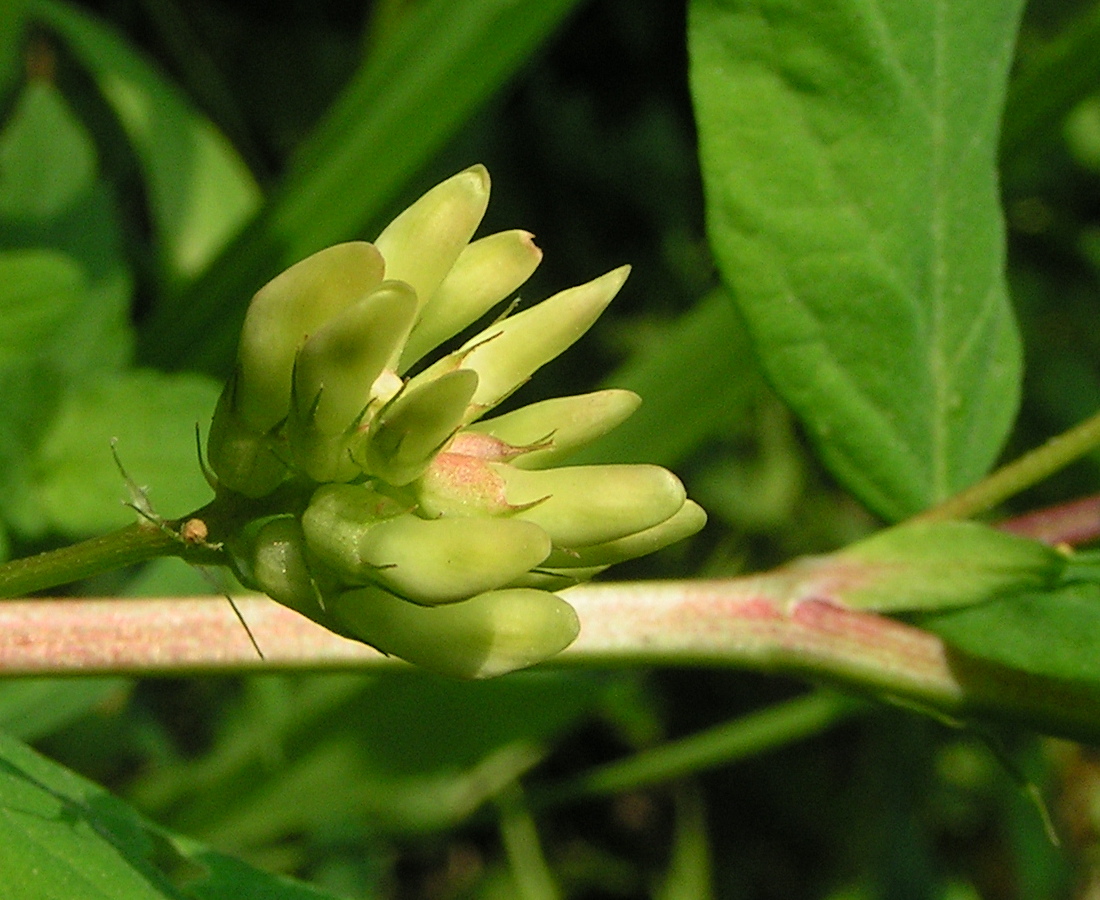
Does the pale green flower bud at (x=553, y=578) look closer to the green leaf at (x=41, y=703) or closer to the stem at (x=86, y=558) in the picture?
Result: the stem at (x=86, y=558)

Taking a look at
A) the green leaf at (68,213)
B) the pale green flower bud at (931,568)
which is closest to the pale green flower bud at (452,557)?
the pale green flower bud at (931,568)

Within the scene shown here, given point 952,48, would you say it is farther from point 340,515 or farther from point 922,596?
point 340,515

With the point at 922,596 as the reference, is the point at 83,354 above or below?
above

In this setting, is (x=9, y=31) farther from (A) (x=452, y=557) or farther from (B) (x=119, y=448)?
(A) (x=452, y=557)

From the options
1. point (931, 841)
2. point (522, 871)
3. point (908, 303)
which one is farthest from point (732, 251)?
point (931, 841)

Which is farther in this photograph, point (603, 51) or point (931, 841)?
point (603, 51)

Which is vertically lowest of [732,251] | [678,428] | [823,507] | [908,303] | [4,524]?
[823,507]

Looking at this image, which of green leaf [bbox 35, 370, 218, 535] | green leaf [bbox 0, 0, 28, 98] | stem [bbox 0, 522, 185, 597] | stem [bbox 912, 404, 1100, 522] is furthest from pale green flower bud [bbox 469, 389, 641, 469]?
green leaf [bbox 0, 0, 28, 98]
